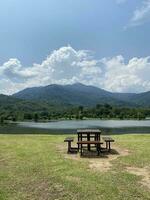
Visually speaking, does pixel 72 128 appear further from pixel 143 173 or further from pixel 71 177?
pixel 71 177

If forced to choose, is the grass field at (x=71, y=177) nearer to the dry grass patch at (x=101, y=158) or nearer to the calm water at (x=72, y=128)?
the dry grass patch at (x=101, y=158)

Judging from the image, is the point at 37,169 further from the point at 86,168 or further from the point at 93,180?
the point at 93,180

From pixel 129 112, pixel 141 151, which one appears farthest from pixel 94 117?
pixel 141 151

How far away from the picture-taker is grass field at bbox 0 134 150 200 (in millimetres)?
8867

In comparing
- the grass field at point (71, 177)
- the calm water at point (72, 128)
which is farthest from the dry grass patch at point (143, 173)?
the calm water at point (72, 128)

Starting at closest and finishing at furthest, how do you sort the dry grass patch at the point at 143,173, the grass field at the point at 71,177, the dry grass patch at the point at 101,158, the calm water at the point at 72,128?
1. the grass field at the point at 71,177
2. the dry grass patch at the point at 143,173
3. the dry grass patch at the point at 101,158
4. the calm water at the point at 72,128

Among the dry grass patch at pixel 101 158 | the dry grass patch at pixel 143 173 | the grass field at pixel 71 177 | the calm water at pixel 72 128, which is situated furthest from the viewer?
the calm water at pixel 72 128

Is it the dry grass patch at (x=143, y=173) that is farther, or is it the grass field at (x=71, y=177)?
the dry grass patch at (x=143, y=173)

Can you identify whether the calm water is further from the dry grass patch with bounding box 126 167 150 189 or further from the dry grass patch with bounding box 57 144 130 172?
the dry grass patch with bounding box 126 167 150 189

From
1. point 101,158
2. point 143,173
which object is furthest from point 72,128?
point 143,173

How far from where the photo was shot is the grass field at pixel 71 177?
8.87 metres

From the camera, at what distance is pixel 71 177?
10852 mm

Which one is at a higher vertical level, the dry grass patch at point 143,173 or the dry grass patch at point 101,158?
the dry grass patch at point 101,158

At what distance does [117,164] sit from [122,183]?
10.6 ft
